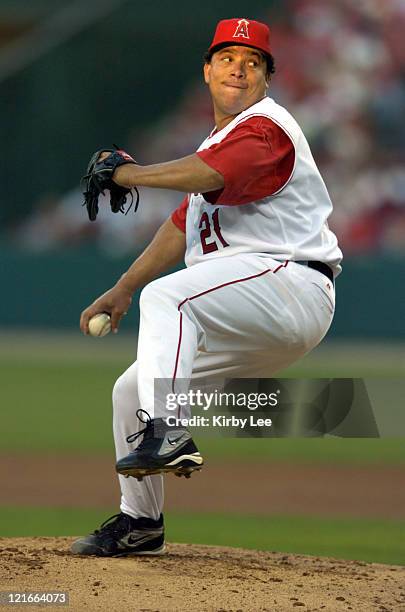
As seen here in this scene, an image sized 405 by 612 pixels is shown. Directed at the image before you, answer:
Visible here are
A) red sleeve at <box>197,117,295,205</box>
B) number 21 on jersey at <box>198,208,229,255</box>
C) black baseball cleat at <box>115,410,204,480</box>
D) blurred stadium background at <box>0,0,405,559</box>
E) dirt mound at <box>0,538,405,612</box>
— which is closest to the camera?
black baseball cleat at <box>115,410,204,480</box>

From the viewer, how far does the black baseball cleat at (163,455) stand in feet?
10.6

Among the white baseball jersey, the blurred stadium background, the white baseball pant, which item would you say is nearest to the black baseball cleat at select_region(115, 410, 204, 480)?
the white baseball pant

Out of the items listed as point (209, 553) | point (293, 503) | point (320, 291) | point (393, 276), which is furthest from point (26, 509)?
point (393, 276)

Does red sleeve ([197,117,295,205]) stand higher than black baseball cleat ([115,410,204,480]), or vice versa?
red sleeve ([197,117,295,205])

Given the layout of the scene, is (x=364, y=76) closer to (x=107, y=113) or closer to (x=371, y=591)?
(x=107, y=113)

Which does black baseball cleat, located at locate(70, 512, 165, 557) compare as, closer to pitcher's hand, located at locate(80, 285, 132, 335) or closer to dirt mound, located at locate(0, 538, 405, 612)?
dirt mound, located at locate(0, 538, 405, 612)

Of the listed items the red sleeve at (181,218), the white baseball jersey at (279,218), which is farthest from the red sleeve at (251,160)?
the red sleeve at (181,218)

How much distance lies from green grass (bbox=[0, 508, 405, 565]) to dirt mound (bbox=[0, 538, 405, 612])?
1.04 metres

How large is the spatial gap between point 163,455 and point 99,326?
0.91m

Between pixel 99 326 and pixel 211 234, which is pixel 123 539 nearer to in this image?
pixel 99 326

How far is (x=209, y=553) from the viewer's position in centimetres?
432

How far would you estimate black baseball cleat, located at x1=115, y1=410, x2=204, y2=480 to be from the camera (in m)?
3.24

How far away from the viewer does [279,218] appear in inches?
145

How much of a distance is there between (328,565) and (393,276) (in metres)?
10.5
